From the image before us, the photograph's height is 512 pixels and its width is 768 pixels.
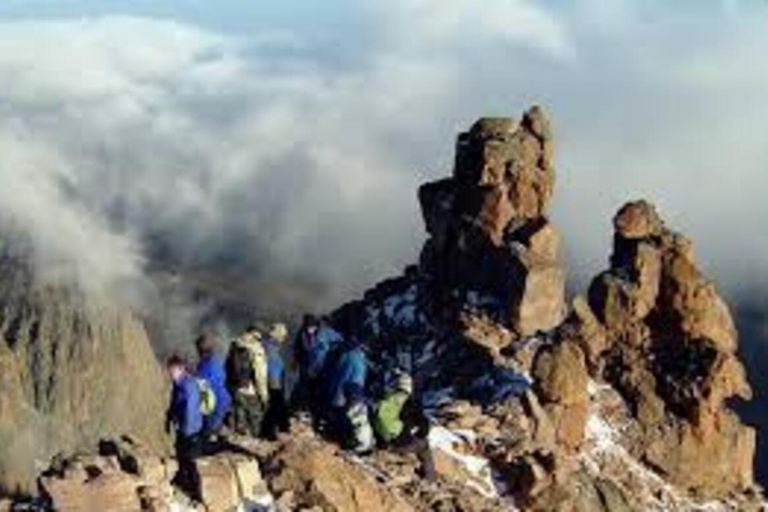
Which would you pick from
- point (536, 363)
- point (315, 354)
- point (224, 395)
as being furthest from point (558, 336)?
point (224, 395)

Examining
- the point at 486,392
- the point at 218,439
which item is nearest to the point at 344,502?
the point at 218,439

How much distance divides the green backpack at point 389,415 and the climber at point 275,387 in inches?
98.2

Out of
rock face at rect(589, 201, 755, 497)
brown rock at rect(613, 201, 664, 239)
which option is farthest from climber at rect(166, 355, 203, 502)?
brown rock at rect(613, 201, 664, 239)

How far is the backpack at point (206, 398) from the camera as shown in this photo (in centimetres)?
4623

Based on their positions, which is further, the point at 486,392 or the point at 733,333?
the point at 733,333

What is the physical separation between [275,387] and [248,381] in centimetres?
103

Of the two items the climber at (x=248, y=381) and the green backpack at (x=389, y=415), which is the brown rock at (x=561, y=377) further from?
the climber at (x=248, y=381)

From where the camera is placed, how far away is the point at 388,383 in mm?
52719

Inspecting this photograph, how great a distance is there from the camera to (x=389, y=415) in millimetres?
51812

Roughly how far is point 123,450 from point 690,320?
3880 centimetres

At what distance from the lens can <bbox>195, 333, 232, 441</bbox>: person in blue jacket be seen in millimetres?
46094

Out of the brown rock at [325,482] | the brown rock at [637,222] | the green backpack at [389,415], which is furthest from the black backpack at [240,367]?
the brown rock at [637,222]

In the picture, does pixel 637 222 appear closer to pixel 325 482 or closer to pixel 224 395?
pixel 325 482

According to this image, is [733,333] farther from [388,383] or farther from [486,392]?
[388,383]
